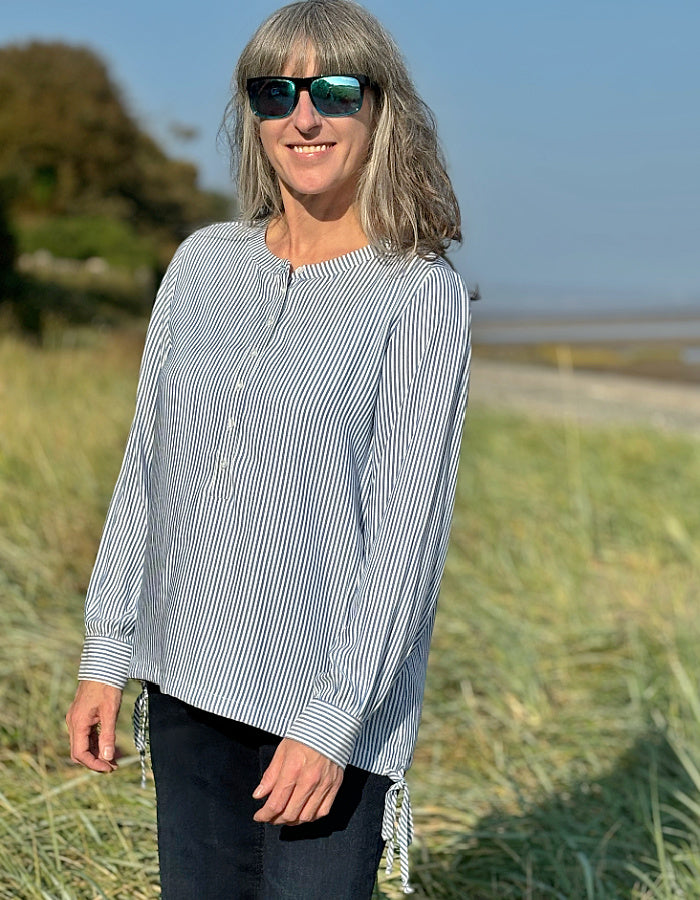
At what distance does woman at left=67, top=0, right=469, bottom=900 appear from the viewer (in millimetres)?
1679

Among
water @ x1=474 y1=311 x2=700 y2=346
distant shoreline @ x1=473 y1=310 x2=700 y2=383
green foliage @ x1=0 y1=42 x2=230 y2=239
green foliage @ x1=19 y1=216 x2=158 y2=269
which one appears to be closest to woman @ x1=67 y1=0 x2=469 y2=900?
distant shoreline @ x1=473 y1=310 x2=700 y2=383

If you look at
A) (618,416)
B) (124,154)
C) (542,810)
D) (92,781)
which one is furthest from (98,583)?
(124,154)

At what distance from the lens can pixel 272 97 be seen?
182 centimetres

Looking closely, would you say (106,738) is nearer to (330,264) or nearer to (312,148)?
(330,264)

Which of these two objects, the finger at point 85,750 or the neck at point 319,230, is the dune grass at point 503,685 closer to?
the finger at point 85,750

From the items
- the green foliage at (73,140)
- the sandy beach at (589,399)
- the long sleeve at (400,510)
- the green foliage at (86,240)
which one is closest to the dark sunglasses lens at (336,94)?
the long sleeve at (400,510)

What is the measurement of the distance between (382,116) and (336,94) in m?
0.10

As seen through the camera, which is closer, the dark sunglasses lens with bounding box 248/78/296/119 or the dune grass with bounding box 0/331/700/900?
the dark sunglasses lens with bounding box 248/78/296/119

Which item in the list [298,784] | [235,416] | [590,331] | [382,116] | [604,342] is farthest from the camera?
[590,331]

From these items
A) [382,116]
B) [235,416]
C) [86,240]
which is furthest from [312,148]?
[86,240]

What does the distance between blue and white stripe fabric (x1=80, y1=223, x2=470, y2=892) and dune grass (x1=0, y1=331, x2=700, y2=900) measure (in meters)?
1.07

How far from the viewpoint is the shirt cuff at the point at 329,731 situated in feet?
5.32

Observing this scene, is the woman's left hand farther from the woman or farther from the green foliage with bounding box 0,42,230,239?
the green foliage with bounding box 0,42,230,239

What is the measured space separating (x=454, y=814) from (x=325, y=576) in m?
1.75
